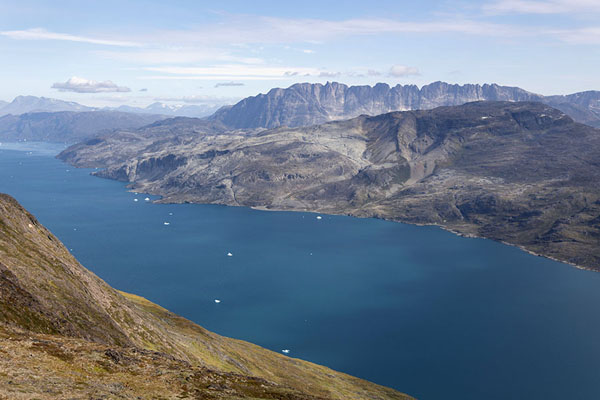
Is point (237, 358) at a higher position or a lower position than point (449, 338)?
higher

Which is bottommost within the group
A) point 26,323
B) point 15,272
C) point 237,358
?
point 237,358

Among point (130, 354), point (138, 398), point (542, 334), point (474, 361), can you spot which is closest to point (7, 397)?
point (138, 398)

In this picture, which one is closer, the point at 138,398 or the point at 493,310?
the point at 138,398

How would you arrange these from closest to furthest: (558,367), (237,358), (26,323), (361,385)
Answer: (26,323) < (237,358) < (361,385) < (558,367)

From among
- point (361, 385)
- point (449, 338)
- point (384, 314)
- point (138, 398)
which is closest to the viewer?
point (138, 398)

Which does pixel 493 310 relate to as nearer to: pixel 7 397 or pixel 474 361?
pixel 474 361

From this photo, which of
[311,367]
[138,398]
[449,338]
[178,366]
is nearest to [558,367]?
[449,338]

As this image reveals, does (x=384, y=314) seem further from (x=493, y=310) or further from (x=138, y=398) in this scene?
(x=138, y=398)
